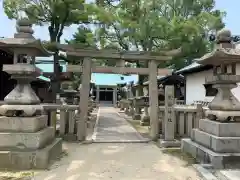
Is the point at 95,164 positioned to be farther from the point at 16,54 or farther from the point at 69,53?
the point at 69,53

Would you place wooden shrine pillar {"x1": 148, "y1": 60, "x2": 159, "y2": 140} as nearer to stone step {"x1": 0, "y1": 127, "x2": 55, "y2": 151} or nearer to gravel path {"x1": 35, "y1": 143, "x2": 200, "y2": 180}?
gravel path {"x1": 35, "y1": 143, "x2": 200, "y2": 180}

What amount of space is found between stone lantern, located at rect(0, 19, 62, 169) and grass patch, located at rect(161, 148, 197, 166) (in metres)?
3.40

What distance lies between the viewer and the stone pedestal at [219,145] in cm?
606

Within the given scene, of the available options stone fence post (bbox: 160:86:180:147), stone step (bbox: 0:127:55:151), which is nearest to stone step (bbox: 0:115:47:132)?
stone step (bbox: 0:127:55:151)

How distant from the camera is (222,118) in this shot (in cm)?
657

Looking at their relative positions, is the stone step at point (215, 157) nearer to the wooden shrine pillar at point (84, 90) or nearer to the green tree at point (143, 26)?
the wooden shrine pillar at point (84, 90)

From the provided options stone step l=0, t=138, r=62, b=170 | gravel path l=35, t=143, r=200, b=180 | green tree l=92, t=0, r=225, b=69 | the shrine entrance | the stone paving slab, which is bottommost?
gravel path l=35, t=143, r=200, b=180

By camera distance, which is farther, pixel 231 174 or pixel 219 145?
pixel 219 145

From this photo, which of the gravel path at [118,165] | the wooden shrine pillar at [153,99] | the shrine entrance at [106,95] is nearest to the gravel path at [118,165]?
the gravel path at [118,165]

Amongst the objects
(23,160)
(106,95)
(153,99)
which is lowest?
(23,160)

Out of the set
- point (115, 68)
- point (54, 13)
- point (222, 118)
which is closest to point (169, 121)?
point (115, 68)

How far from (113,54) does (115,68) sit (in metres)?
0.56

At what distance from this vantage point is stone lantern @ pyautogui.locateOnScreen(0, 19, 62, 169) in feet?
20.0

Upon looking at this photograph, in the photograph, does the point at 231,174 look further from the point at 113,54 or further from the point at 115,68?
the point at 113,54
